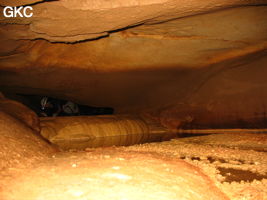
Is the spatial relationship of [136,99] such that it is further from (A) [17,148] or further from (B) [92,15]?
(A) [17,148]

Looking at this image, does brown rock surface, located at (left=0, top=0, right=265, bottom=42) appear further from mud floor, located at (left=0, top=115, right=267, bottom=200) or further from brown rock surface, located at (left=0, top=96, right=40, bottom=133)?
mud floor, located at (left=0, top=115, right=267, bottom=200)

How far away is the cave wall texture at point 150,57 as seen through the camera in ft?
14.4

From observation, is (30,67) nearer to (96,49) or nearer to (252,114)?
(96,49)

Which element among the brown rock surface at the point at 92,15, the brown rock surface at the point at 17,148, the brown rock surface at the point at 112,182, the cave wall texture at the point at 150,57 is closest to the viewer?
the brown rock surface at the point at 112,182

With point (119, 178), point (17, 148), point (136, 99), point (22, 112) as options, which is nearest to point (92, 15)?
point (17, 148)

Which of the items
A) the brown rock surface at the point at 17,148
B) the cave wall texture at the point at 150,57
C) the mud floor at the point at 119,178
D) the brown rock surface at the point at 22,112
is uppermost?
the cave wall texture at the point at 150,57

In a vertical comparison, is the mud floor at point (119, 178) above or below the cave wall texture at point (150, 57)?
below

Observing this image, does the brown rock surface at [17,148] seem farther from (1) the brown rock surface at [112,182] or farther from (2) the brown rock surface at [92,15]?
(2) the brown rock surface at [92,15]

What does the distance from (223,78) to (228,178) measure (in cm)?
589

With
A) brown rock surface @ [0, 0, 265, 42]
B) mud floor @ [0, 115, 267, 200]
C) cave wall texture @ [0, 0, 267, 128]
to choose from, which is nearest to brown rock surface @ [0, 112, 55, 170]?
mud floor @ [0, 115, 267, 200]

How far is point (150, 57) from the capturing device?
7.30m

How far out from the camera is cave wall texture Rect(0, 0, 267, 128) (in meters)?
4.40

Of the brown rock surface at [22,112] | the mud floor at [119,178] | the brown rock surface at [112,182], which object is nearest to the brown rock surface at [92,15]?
the brown rock surface at [22,112]

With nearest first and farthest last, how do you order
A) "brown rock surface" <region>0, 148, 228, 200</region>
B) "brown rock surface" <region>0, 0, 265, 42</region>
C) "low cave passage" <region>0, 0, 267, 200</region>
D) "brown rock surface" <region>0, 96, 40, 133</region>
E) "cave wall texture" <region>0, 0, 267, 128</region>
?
"brown rock surface" <region>0, 148, 228, 200</region> < "low cave passage" <region>0, 0, 267, 200</region> < "brown rock surface" <region>0, 0, 265, 42</region> < "cave wall texture" <region>0, 0, 267, 128</region> < "brown rock surface" <region>0, 96, 40, 133</region>
